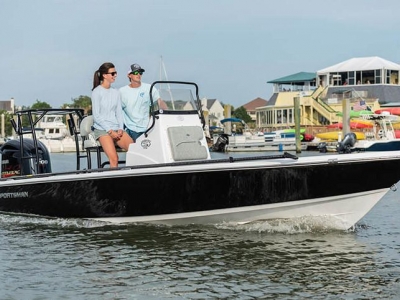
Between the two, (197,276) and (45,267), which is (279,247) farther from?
(45,267)

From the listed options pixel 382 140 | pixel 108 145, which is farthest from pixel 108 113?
pixel 382 140

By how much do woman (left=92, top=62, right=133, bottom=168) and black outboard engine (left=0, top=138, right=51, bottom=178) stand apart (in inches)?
78.4

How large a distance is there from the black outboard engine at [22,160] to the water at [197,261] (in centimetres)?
101

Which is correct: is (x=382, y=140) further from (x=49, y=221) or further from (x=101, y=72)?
A: (x=101, y=72)

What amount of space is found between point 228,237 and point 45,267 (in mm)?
2879

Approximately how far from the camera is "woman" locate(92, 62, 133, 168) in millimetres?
12094

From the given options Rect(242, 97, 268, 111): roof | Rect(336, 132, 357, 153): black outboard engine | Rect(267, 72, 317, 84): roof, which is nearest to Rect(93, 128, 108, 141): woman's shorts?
Rect(336, 132, 357, 153): black outboard engine

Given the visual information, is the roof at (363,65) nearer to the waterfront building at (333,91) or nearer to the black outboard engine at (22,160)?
the waterfront building at (333,91)

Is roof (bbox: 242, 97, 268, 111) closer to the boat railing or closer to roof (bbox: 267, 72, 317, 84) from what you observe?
roof (bbox: 267, 72, 317, 84)

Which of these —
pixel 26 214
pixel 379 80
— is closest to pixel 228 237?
pixel 26 214

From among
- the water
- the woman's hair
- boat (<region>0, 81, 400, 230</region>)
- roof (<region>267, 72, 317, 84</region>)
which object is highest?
roof (<region>267, 72, 317, 84</region>)

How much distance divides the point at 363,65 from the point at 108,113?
78.2 meters

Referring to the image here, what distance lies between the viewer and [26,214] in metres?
13.1

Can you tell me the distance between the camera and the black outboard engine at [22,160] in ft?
45.4
